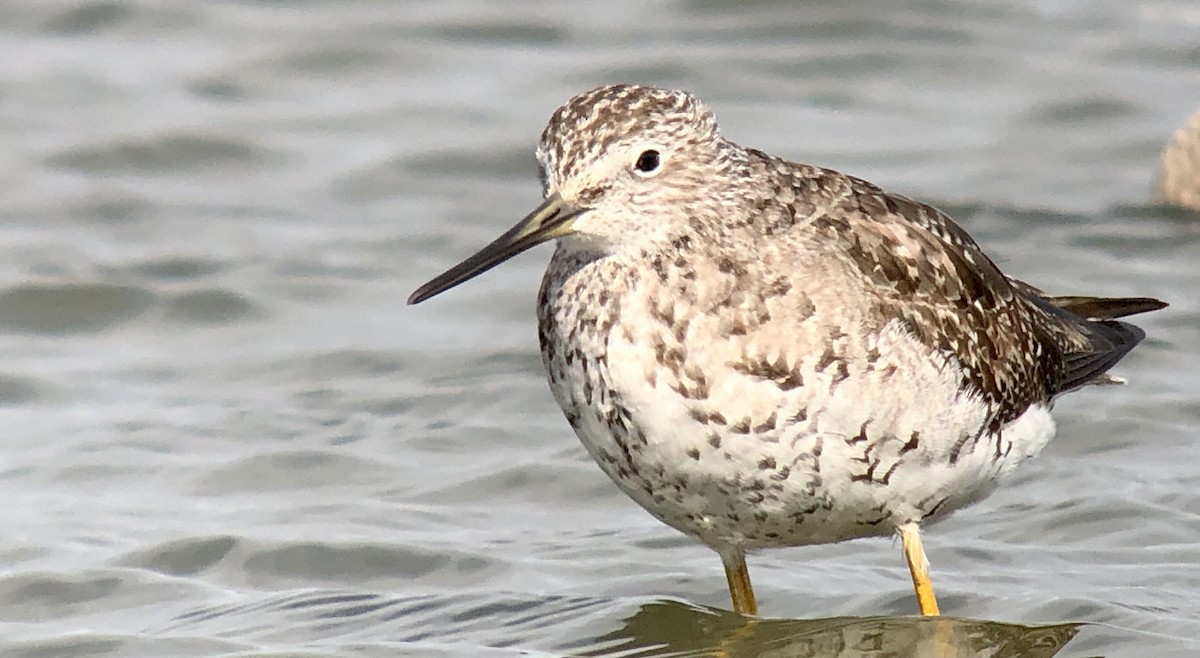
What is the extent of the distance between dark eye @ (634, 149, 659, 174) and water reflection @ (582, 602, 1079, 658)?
1.89 meters

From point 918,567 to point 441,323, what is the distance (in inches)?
180

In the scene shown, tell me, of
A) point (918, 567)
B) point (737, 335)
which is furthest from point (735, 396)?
point (918, 567)

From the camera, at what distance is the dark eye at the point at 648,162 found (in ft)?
22.7

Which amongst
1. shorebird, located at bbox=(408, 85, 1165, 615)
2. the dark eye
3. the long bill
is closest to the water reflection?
shorebird, located at bbox=(408, 85, 1165, 615)

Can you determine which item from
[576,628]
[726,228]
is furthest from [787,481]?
[576,628]

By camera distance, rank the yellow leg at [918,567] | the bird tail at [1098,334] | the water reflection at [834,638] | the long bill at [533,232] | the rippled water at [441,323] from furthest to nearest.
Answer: the bird tail at [1098,334] < the rippled water at [441,323] < the water reflection at [834,638] < the yellow leg at [918,567] < the long bill at [533,232]

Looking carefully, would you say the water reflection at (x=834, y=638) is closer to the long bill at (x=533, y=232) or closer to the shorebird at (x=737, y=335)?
the shorebird at (x=737, y=335)

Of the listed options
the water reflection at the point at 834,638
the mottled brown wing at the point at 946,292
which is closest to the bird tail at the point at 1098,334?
the mottled brown wing at the point at 946,292

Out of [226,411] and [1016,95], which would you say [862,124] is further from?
[226,411]

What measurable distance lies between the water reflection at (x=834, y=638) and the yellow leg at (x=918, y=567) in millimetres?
72

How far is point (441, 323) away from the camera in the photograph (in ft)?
38.5

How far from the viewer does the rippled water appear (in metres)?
8.36

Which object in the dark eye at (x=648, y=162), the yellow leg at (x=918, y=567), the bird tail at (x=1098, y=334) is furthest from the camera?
the bird tail at (x=1098, y=334)

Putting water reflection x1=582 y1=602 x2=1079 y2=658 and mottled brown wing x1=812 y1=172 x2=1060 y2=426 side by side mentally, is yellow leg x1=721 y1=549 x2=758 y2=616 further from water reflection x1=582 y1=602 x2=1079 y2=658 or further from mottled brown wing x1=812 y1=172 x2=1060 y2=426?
mottled brown wing x1=812 y1=172 x2=1060 y2=426
